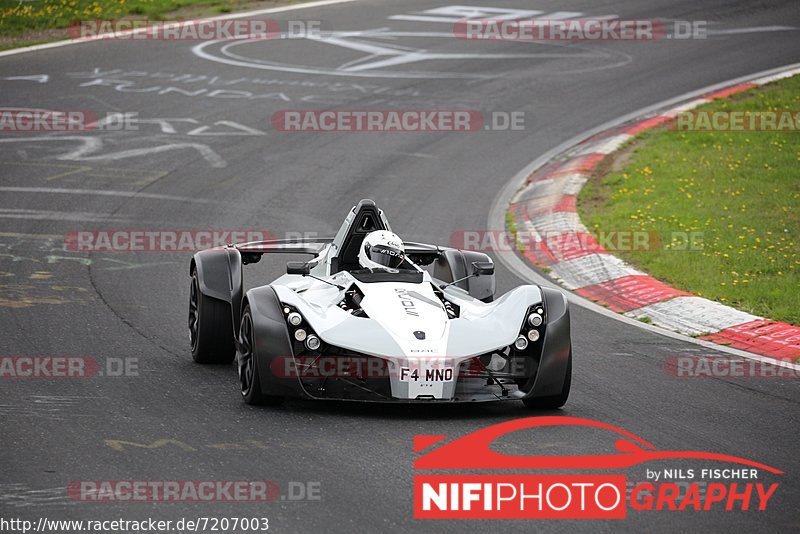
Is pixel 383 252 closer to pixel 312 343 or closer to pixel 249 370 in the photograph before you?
pixel 312 343

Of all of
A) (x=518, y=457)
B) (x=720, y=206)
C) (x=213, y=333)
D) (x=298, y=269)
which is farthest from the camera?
(x=720, y=206)

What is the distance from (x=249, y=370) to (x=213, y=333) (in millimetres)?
1333

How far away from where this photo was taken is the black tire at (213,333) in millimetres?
10555

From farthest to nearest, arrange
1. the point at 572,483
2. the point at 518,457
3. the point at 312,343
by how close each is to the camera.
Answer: the point at 312,343 < the point at 518,457 < the point at 572,483

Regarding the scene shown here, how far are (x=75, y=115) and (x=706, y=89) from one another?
12.0 meters

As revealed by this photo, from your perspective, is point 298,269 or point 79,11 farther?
point 79,11

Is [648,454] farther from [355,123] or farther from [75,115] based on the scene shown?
[75,115]

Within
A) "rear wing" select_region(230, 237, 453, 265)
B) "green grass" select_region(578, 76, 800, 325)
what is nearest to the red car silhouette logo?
"rear wing" select_region(230, 237, 453, 265)

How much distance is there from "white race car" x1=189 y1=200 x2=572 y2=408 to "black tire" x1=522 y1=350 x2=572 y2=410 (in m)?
0.01

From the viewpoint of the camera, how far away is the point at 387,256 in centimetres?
1023

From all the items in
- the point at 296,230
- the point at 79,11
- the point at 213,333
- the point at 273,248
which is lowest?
the point at 296,230

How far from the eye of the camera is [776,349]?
11492mm

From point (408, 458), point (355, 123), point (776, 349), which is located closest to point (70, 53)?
point (355, 123)

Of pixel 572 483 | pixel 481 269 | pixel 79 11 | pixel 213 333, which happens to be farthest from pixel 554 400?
pixel 79 11
